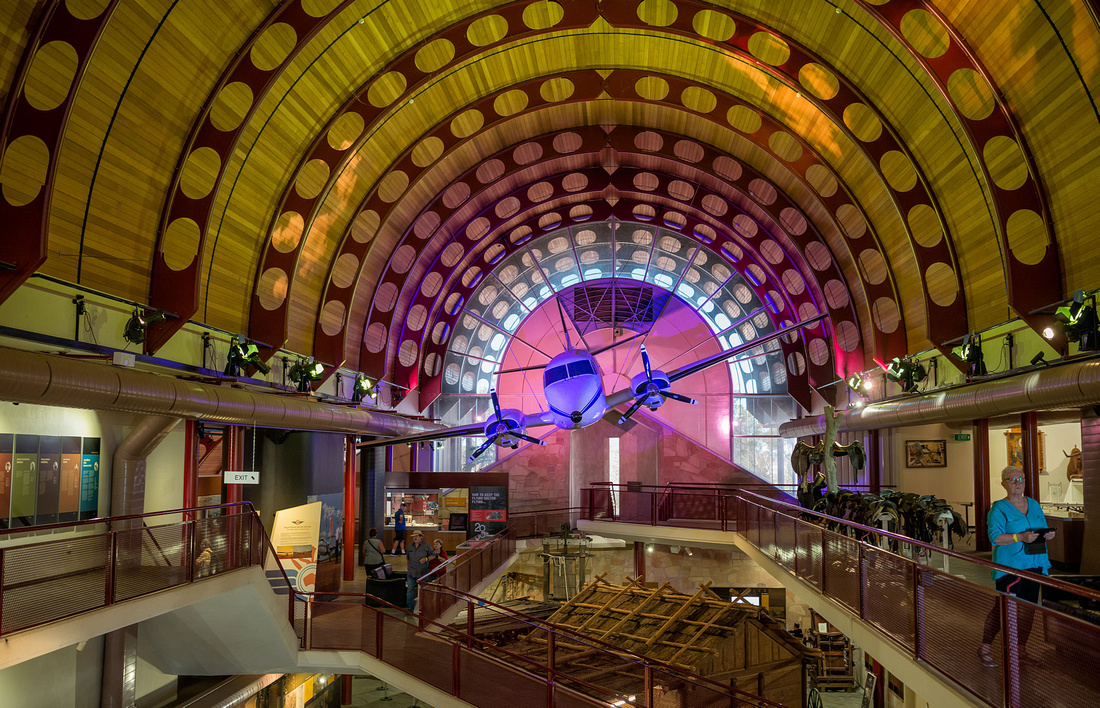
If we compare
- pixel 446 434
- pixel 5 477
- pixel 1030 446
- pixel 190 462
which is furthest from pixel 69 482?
pixel 1030 446

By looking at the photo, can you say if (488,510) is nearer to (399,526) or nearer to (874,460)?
(399,526)

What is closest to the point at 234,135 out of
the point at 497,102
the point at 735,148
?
the point at 497,102

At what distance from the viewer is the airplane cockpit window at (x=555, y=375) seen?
88.4 ft

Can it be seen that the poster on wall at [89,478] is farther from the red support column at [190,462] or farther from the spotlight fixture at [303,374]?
the spotlight fixture at [303,374]

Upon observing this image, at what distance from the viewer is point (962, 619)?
309 inches

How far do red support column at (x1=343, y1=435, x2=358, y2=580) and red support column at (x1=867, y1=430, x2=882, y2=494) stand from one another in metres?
18.8

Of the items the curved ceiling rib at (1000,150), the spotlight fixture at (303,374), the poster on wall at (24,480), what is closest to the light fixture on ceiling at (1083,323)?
the curved ceiling rib at (1000,150)

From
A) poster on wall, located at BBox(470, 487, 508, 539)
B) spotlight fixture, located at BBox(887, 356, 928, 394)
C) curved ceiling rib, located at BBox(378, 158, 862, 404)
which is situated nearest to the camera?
spotlight fixture, located at BBox(887, 356, 928, 394)

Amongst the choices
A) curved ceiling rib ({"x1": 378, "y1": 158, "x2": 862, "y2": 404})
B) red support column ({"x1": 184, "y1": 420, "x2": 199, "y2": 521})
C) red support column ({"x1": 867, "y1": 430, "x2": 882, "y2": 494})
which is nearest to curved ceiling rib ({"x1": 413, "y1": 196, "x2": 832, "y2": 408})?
curved ceiling rib ({"x1": 378, "y1": 158, "x2": 862, "y2": 404})

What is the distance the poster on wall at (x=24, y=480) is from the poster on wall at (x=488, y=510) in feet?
62.7

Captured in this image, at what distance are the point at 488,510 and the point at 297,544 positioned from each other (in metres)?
10.2

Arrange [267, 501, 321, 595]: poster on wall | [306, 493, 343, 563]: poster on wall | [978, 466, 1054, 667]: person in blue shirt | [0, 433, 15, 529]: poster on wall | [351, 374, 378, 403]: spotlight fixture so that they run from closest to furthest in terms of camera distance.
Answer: [978, 466, 1054, 667]: person in blue shirt → [0, 433, 15, 529]: poster on wall → [267, 501, 321, 595]: poster on wall → [306, 493, 343, 563]: poster on wall → [351, 374, 378, 403]: spotlight fixture

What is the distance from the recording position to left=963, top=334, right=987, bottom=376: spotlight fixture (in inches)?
758

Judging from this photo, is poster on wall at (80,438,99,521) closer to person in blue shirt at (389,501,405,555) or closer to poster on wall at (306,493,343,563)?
poster on wall at (306,493,343,563)
